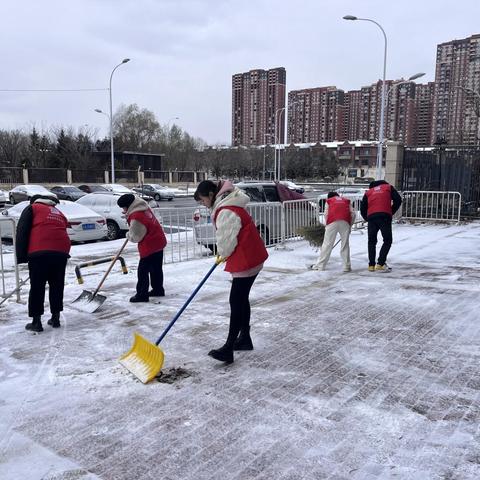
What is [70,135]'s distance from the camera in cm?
6034

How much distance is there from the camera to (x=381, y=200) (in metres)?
8.59

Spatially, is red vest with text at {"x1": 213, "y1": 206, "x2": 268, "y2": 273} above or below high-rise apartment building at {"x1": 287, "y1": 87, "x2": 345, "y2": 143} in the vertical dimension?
below

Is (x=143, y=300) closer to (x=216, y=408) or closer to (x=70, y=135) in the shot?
(x=216, y=408)

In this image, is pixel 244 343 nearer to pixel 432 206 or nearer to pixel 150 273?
pixel 150 273

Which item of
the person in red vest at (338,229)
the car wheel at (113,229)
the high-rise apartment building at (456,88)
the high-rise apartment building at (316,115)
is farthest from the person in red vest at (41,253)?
the high-rise apartment building at (316,115)

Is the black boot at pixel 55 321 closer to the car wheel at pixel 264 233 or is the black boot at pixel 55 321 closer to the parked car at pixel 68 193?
the car wheel at pixel 264 233

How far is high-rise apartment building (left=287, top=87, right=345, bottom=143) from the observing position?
89.3 metres

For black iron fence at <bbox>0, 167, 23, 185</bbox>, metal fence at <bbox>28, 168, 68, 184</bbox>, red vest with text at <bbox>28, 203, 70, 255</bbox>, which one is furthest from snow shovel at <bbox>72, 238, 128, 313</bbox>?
metal fence at <bbox>28, 168, 68, 184</bbox>

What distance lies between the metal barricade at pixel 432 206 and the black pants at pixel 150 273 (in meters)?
11.9

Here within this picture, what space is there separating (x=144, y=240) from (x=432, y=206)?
1236cm

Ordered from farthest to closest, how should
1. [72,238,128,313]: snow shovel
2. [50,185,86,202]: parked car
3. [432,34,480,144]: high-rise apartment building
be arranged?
[432,34,480,144]: high-rise apartment building → [50,185,86,202]: parked car → [72,238,128,313]: snow shovel

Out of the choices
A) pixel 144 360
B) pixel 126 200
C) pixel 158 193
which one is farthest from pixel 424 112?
pixel 144 360

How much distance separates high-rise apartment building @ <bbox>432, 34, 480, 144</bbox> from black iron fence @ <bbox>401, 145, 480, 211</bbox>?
25017 mm

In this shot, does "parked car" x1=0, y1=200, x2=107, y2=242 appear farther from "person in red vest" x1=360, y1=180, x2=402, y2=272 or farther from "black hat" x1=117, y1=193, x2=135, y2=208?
"person in red vest" x1=360, y1=180, x2=402, y2=272
